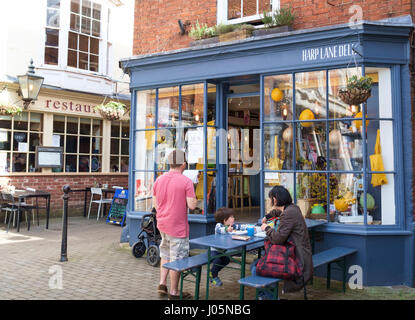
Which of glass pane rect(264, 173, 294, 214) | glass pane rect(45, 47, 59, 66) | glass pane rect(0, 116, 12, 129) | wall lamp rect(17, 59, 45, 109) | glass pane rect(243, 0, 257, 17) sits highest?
glass pane rect(45, 47, 59, 66)

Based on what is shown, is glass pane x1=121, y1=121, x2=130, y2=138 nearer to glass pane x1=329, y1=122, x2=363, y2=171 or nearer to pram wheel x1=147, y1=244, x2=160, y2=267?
pram wheel x1=147, y1=244, x2=160, y2=267

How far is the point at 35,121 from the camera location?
12.5 m

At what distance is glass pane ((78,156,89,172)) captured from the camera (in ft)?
44.6

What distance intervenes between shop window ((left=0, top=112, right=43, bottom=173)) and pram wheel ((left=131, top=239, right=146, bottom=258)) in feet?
21.0

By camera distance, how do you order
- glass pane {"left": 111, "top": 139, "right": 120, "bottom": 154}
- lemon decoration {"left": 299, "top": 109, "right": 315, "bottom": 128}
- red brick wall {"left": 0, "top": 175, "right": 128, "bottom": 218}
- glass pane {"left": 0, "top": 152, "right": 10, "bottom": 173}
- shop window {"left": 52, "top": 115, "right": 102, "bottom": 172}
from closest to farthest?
lemon decoration {"left": 299, "top": 109, "right": 315, "bottom": 128}, glass pane {"left": 0, "top": 152, "right": 10, "bottom": 173}, red brick wall {"left": 0, "top": 175, "right": 128, "bottom": 218}, shop window {"left": 52, "top": 115, "right": 102, "bottom": 172}, glass pane {"left": 111, "top": 139, "right": 120, "bottom": 154}

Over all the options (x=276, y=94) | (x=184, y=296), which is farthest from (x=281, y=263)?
(x=276, y=94)

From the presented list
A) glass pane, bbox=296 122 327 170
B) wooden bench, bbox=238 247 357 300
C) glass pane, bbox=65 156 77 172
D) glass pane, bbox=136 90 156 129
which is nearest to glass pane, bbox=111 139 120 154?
glass pane, bbox=65 156 77 172

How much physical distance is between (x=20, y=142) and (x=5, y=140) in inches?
16.8

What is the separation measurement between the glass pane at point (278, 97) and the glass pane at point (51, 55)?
8.68 meters

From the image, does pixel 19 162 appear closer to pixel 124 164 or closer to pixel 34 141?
pixel 34 141

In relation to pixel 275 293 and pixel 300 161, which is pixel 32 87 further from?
pixel 275 293

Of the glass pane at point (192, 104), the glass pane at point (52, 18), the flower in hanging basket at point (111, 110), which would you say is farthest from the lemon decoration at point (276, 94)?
the glass pane at point (52, 18)

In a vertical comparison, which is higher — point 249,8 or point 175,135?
point 249,8
